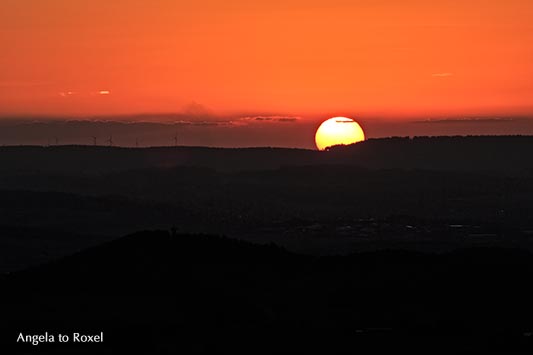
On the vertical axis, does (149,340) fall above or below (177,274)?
below

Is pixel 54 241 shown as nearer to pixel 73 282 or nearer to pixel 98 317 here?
pixel 73 282

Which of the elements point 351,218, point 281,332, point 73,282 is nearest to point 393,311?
point 281,332

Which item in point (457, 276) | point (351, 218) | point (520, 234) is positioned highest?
point (351, 218)

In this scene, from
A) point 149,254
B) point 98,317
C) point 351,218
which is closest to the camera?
point 98,317

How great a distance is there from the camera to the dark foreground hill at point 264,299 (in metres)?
48.3

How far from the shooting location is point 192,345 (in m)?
47.2

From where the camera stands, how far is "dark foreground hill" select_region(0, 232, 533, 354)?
159 ft

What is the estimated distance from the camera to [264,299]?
59.6 m

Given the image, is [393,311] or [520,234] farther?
[520,234]

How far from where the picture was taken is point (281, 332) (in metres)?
49.5

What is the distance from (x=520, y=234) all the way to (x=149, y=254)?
97038mm

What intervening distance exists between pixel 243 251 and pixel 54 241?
257 feet

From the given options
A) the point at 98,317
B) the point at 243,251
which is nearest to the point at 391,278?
the point at 243,251

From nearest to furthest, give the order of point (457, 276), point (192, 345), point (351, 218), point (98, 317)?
point (192, 345), point (98, 317), point (457, 276), point (351, 218)
